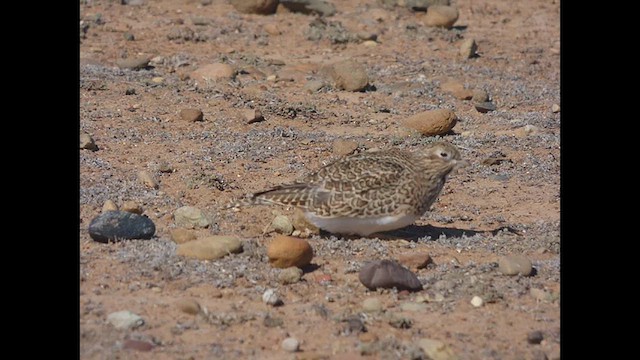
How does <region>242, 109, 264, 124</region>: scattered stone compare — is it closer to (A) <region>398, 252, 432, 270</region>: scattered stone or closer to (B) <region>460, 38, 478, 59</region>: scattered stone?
(A) <region>398, 252, 432, 270</region>: scattered stone

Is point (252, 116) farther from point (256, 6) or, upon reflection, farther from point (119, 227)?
point (256, 6)

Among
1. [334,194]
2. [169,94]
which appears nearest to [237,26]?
[169,94]

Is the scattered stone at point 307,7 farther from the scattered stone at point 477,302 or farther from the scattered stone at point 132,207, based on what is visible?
the scattered stone at point 477,302

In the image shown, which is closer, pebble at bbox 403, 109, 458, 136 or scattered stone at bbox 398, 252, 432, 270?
scattered stone at bbox 398, 252, 432, 270

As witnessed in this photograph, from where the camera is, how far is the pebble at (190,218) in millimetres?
8172

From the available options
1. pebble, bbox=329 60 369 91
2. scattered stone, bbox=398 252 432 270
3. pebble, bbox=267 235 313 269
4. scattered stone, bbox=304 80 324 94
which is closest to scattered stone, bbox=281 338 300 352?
pebble, bbox=267 235 313 269

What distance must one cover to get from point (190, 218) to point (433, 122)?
12.7 ft

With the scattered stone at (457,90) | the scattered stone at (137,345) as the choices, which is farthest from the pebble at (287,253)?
the scattered stone at (457,90)

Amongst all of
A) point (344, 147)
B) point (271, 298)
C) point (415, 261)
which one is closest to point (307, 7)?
point (344, 147)

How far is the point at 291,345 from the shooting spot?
238 inches

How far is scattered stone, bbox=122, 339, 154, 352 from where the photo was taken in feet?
19.4

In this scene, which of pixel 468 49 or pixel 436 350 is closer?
pixel 436 350

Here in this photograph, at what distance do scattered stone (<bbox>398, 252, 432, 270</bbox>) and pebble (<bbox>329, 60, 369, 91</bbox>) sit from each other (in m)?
5.46

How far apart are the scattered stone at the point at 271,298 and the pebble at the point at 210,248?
70 centimetres
